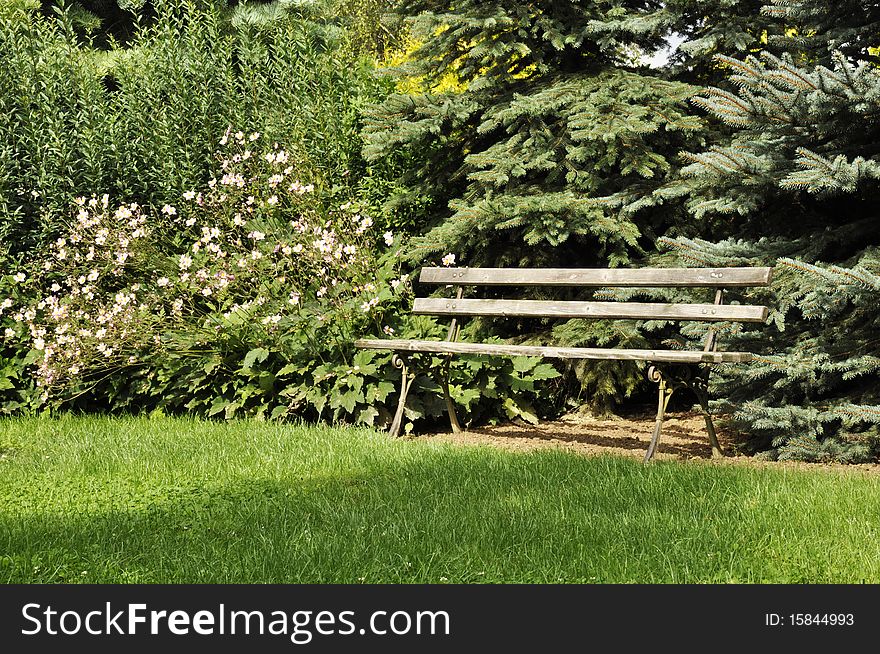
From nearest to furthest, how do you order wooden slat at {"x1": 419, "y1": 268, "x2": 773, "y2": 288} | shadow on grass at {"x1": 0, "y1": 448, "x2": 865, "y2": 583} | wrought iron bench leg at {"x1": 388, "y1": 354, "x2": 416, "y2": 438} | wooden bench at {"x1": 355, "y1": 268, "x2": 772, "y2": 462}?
1. shadow on grass at {"x1": 0, "y1": 448, "x2": 865, "y2": 583}
2. wooden bench at {"x1": 355, "y1": 268, "x2": 772, "y2": 462}
3. wooden slat at {"x1": 419, "y1": 268, "x2": 773, "y2": 288}
4. wrought iron bench leg at {"x1": 388, "y1": 354, "x2": 416, "y2": 438}

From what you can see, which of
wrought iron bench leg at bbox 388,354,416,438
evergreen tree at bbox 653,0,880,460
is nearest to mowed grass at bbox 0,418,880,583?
wrought iron bench leg at bbox 388,354,416,438

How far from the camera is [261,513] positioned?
3.89 meters

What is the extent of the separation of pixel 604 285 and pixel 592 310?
21 centimetres

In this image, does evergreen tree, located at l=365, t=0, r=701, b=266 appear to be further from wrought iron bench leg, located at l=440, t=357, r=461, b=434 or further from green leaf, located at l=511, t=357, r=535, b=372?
wrought iron bench leg, located at l=440, t=357, r=461, b=434

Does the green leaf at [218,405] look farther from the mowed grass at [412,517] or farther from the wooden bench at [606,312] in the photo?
the wooden bench at [606,312]

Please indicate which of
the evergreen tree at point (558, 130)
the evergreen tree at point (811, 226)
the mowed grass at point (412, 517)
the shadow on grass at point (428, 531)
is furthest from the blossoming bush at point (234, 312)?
the shadow on grass at point (428, 531)

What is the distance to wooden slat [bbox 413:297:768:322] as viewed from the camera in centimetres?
488

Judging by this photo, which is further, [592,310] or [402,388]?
[402,388]

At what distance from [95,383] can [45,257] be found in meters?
1.17

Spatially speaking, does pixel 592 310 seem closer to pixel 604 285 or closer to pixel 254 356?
pixel 604 285

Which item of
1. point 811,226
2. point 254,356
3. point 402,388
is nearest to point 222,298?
point 254,356

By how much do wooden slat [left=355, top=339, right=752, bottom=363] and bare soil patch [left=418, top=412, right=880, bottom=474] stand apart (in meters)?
0.55

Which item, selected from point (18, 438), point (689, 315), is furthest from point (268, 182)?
point (689, 315)

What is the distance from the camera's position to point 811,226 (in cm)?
544
